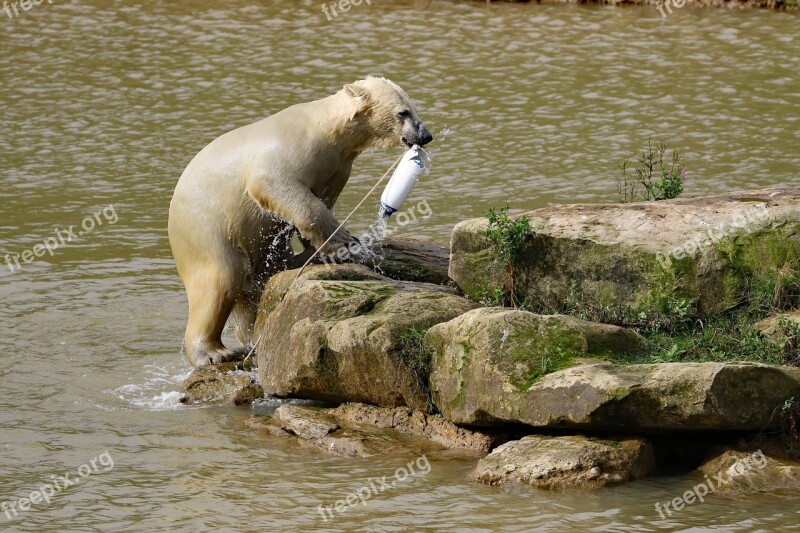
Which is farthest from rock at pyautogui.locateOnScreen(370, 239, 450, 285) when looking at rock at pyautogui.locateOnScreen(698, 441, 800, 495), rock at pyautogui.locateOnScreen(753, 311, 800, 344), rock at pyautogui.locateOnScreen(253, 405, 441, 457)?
rock at pyautogui.locateOnScreen(698, 441, 800, 495)

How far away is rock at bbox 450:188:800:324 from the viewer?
7629mm

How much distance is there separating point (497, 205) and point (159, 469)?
19.3 ft

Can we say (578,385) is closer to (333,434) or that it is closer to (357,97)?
(333,434)

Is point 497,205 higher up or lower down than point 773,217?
lower down

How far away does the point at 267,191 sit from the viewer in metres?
8.59

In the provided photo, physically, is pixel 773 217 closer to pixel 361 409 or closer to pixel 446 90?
pixel 361 409

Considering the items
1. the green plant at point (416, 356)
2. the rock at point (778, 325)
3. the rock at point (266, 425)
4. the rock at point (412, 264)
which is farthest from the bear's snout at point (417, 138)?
the rock at point (778, 325)

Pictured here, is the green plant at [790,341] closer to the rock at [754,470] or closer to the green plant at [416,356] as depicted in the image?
the rock at [754,470]

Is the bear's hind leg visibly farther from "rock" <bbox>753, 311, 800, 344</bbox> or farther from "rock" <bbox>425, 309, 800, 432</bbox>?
"rock" <bbox>753, 311, 800, 344</bbox>

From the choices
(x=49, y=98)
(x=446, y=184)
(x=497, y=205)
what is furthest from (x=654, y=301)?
(x=49, y=98)

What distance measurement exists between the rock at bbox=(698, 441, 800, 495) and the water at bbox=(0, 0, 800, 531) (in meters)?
0.12

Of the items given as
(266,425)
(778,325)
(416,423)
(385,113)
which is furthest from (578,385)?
(385,113)

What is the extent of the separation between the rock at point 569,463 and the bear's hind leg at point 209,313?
2674 mm

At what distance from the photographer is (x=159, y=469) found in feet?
24.2
